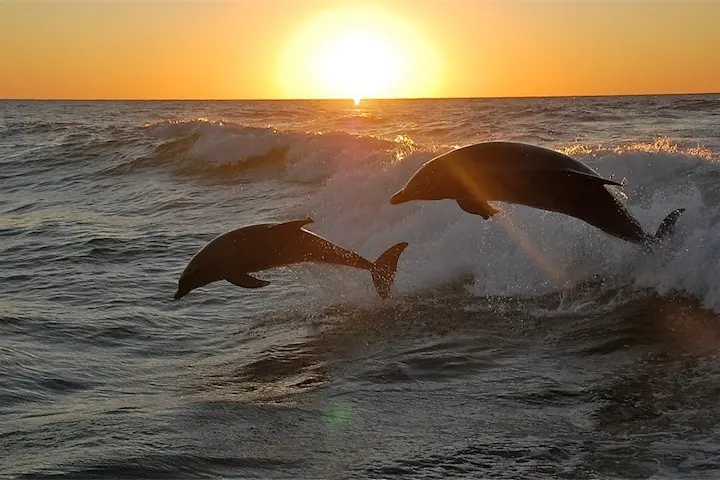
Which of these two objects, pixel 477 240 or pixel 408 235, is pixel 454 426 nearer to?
pixel 477 240

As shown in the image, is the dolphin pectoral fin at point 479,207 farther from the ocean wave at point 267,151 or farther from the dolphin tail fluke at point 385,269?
the ocean wave at point 267,151

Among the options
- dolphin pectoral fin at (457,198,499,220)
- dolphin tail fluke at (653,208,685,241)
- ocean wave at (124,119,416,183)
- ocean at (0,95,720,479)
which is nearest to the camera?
ocean at (0,95,720,479)

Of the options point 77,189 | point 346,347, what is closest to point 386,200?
point 346,347

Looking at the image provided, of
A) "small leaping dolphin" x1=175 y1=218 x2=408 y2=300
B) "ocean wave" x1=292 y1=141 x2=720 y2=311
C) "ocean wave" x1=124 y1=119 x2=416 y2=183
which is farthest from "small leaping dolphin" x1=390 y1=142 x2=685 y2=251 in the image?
"ocean wave" x1=124 y1=119 x2=416 y2=183

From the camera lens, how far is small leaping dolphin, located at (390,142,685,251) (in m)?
7.44

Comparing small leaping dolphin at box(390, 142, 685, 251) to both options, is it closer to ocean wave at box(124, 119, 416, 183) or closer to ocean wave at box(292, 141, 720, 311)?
ocean wave at box(292, 141, 720, 311)

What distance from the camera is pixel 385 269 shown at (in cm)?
920

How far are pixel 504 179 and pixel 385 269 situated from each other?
2156 millimetres

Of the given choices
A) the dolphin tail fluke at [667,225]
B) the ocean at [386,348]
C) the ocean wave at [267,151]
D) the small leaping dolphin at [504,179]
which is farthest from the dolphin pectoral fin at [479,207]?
the ocean wave at [267,151]

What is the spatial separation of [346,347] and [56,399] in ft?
9.78

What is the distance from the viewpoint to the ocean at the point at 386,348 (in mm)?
6156

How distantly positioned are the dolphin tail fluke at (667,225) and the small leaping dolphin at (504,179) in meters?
1.66

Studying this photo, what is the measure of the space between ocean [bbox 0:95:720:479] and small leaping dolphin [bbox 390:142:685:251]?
1618 millimetres

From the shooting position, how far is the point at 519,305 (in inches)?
405
